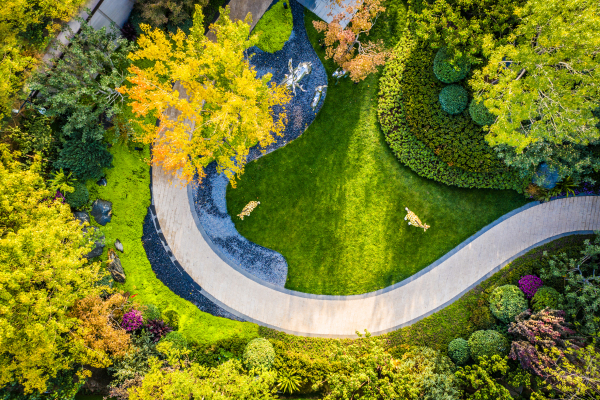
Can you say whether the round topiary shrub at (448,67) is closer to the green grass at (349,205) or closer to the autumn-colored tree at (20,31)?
the green grass at (349,205)

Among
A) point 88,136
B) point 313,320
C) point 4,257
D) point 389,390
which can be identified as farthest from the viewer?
point 313,320

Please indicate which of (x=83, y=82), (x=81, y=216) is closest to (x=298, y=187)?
(x=81, y=216)

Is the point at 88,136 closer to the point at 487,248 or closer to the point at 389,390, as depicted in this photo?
the point at 389,390

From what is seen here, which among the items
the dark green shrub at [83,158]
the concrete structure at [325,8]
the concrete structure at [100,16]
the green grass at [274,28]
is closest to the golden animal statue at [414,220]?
the concrete structure at [325,8]

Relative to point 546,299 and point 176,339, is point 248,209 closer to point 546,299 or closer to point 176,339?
point 176,339

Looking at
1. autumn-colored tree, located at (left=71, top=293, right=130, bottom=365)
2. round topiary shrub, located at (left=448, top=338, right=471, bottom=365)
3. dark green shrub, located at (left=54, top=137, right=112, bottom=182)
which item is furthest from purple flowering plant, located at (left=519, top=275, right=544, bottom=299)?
dark green shrub, located at (left=54, top=137, right=112, bottom=182)

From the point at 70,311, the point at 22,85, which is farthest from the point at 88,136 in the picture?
the point at 70,311
